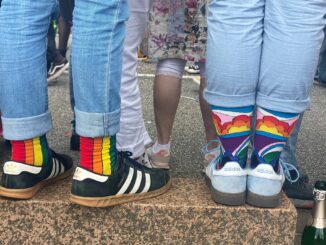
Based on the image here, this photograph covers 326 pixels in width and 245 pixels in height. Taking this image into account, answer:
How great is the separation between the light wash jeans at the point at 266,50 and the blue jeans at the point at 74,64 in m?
0.33

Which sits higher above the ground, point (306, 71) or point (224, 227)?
point (306, 71)

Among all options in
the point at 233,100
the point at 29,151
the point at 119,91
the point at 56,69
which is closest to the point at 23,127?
the point at 29,151

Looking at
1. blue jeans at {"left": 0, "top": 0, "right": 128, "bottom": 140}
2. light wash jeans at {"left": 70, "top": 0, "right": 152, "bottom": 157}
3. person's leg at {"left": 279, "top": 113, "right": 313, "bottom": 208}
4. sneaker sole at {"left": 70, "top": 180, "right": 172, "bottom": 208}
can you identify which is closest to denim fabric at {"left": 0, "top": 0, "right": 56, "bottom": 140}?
blue jeans at {"left": 0, "top": 0, "right": 128, "bottom": 140}

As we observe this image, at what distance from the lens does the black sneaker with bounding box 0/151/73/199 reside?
171cm

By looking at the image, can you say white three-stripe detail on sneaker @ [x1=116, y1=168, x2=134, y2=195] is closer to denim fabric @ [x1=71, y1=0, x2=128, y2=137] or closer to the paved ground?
denim fabric @ [x1=71, y1=0, x2=128, y2=137]

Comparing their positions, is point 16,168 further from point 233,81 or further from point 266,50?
point 266,50

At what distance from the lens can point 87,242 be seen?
6.07 ft

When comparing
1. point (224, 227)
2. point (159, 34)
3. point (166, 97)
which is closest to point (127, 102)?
point (166, 97)

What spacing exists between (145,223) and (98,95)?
1.63ft

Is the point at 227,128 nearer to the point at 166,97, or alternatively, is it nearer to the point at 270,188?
the point at 270,188

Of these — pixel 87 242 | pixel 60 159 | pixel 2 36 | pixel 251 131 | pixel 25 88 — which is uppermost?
pixel 2 36

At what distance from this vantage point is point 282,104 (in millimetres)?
1682

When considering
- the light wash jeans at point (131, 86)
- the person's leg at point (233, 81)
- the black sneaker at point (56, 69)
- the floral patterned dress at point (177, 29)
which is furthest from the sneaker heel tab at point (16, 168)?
the black sneaker at point (56, 69)

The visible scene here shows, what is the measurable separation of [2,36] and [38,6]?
0.48ft
